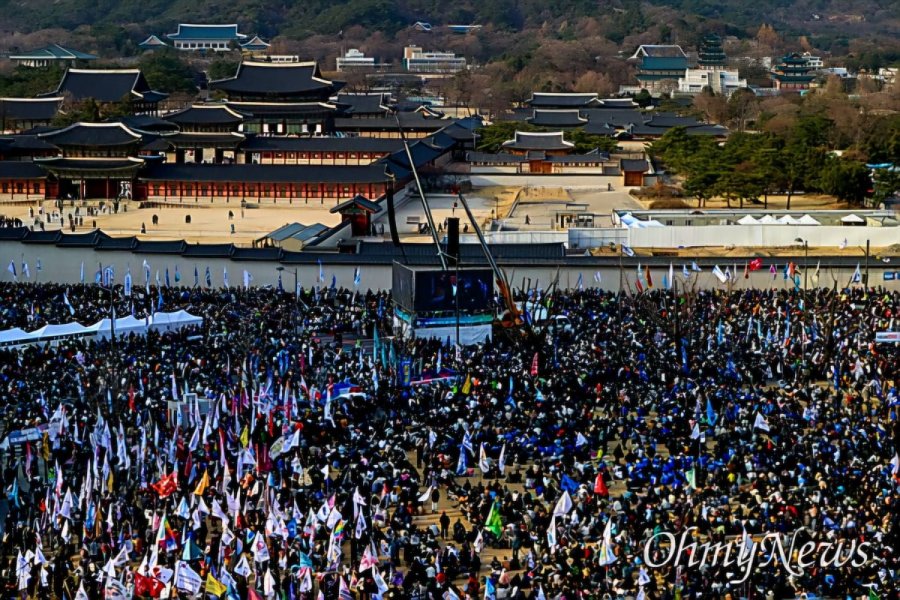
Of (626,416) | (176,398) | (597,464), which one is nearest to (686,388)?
(626,416)

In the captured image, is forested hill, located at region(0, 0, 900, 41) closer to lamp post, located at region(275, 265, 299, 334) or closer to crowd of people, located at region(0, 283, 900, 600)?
lamp post, located at region(275, 265, 299, 334)

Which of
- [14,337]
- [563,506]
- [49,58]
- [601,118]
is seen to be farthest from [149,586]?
[49,58]

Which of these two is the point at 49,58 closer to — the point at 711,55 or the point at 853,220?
the point at 711,55

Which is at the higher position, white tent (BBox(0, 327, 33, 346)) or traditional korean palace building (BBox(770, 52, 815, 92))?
white tent (BBox(0, 327, 33, 346))

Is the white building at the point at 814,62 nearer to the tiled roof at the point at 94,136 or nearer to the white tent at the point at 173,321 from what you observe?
the tiled roof at the point at 94,136

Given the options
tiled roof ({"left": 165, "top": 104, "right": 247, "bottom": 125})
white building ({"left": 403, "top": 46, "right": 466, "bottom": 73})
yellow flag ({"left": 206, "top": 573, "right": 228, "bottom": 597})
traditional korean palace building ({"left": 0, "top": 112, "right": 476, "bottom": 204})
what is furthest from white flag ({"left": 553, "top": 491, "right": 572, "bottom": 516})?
white building ({"left": 403, "top": 46, "right": 466, "bottom": 73})

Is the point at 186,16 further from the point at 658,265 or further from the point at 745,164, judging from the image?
the point at 658,265
